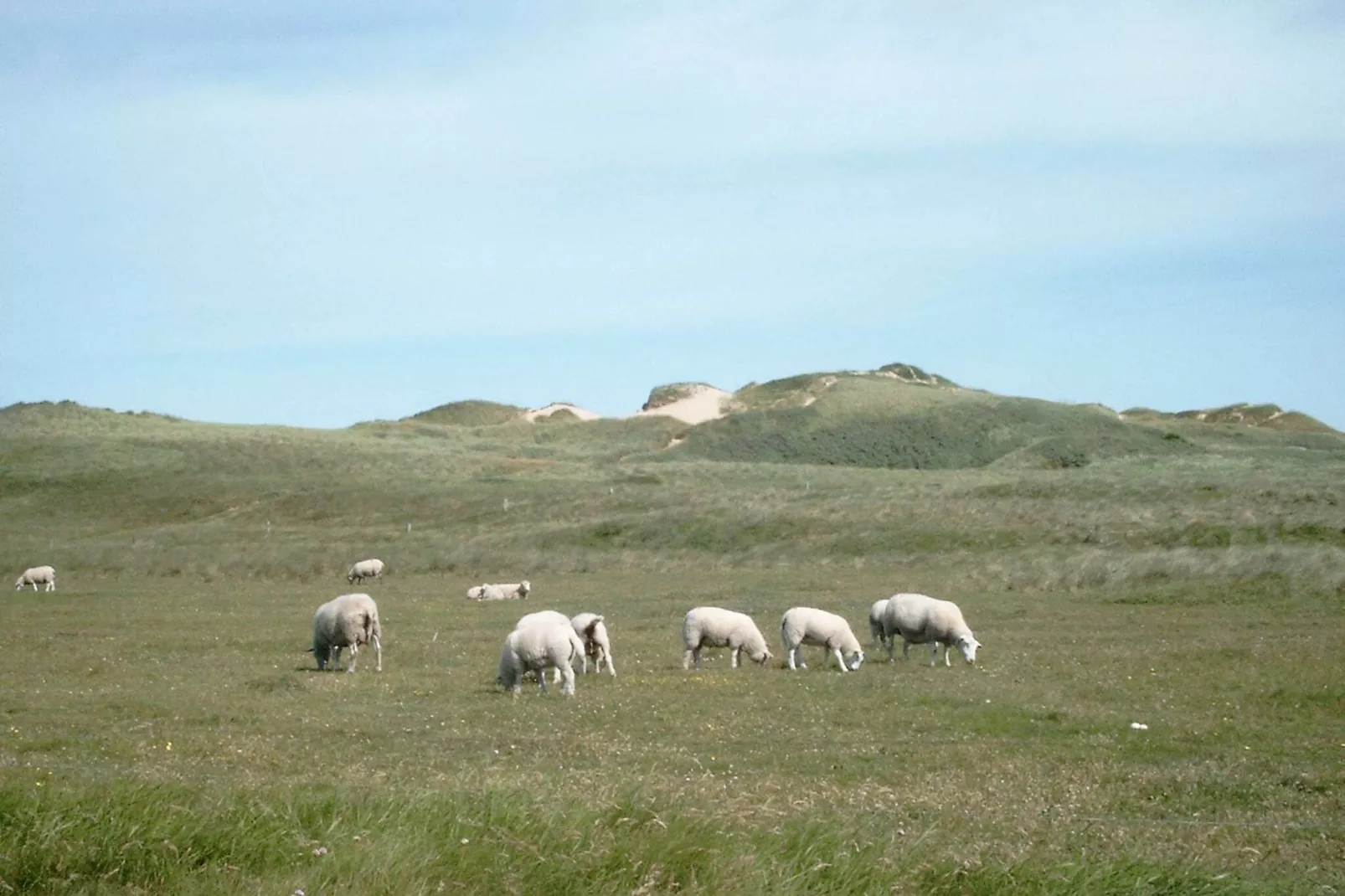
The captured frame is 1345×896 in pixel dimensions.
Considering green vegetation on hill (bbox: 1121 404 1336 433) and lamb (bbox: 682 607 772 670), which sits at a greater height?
green vegetation on hill (bbox: 1121 404 1336 433)

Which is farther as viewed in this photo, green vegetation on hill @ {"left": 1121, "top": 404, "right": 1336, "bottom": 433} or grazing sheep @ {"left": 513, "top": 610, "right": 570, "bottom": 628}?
green vegetation on hill @ {"left": 1121, "top": 404, "right": 1336, "bottom": 433}

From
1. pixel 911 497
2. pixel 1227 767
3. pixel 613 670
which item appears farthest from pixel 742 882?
pixel 911 497

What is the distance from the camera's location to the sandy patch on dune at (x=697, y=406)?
15950cm

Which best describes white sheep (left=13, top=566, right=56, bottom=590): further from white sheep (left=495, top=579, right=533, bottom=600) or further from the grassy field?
white sheep (left=495, top=579, right=533, bottom=600)

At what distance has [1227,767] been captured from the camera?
14.5 metres

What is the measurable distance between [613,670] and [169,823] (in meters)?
14.4

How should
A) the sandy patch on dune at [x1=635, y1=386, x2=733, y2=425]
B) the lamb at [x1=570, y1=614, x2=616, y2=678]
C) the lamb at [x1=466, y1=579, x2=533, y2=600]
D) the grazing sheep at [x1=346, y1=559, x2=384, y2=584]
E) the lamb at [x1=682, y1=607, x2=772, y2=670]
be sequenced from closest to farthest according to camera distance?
the lamb at [x1=570, y1=614, x2=616, y2=678]
the lamb at [x1=682, y1=607, x2=772, y2=670]
the lamb at [x1=466, y1=579, x2=533, y2=600]
the grazing sheep at [x1=346, y1=559, x2=384, y2=584]
the sandy patch on dune at [x1=635, y1=386, x2=733, y2=425]

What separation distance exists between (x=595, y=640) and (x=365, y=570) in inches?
1069

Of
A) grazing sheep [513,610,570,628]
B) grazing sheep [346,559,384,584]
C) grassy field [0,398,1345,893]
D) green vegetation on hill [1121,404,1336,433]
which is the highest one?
green vegetation on hill [1121,404,1336,433]

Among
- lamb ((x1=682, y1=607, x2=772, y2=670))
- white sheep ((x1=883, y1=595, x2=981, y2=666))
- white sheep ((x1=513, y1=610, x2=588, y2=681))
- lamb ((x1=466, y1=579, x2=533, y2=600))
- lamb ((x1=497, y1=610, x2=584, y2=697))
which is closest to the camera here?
lamb ((x1=497, y1=610, x2=584, y2=697))

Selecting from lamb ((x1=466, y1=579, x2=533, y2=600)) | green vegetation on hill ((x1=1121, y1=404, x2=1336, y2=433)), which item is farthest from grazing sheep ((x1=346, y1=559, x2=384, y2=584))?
green vegetation on hill ((x1=1121, y1=404, x2=1336, y2=433))

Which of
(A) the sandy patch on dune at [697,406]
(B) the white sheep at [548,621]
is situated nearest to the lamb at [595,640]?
(B) the white sheep at [548,621]

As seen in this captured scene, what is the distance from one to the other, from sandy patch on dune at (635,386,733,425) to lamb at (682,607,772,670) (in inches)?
5064

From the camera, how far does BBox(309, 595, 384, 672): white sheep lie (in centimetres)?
2367
